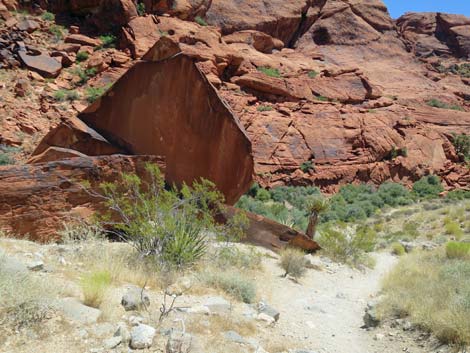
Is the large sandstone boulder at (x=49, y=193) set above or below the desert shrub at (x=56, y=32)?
below

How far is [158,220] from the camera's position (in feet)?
20.6

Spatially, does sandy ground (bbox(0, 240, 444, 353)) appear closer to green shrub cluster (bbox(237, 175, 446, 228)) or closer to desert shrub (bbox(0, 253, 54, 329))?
desert shrub (bbox(0, 253, 54, 329))

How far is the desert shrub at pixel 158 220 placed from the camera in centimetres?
615

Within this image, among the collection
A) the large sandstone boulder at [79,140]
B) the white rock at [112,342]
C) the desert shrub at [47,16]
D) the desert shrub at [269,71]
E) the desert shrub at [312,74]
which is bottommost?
the white rock at [112,342]

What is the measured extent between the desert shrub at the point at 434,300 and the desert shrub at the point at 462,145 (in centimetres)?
2778

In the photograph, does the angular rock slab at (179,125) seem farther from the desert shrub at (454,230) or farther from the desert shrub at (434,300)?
the desert shrub at (454,230)

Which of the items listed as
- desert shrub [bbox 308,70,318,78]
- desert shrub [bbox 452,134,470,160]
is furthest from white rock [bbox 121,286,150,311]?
desert shrub [bbox 452,134,470,160]

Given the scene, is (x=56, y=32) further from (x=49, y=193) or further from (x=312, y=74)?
(x=49, y=193)

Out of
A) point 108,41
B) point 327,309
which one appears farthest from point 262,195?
point 327,309

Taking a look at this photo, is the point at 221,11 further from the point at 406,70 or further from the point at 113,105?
the point at 113,105

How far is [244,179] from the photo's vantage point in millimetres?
8625

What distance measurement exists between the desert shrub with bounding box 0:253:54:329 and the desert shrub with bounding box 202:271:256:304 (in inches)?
97.2

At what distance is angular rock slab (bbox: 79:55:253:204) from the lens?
811 centimetres

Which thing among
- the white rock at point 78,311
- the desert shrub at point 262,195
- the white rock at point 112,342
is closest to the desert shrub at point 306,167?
the desert shrub at point 262,195
